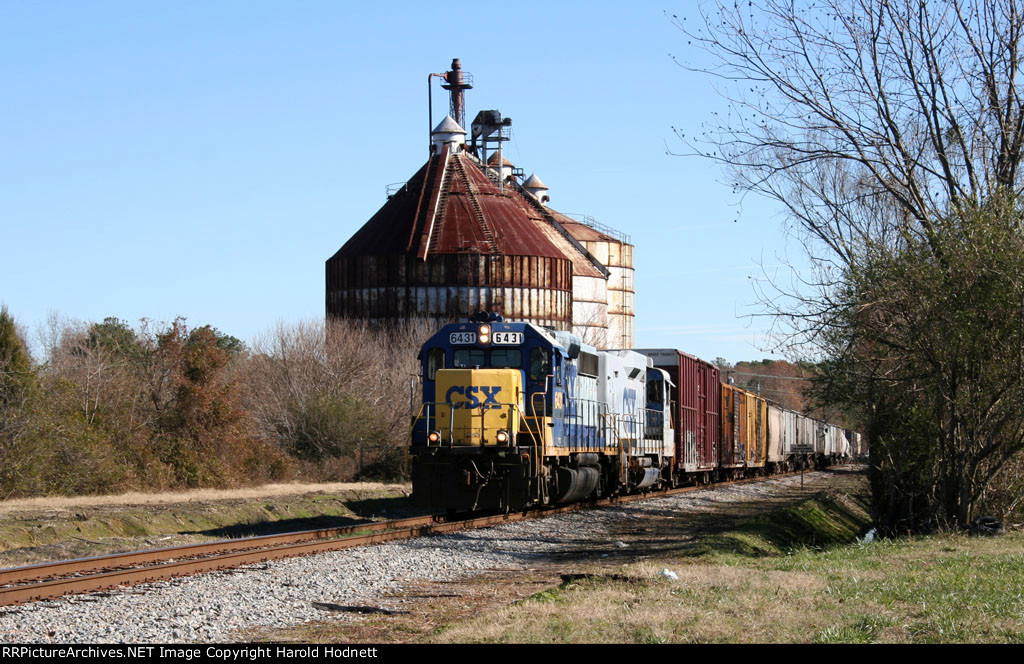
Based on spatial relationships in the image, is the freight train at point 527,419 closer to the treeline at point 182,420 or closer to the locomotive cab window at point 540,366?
the locomotive cab window at point 540,366

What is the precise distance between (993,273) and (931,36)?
498 cm

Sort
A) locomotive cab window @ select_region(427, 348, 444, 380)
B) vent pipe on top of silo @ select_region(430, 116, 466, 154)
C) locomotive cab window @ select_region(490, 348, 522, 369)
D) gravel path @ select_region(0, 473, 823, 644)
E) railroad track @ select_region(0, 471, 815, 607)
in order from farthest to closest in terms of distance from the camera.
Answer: vent pipe on top of silo @ select_region(430, 116, 466, 154), locomotive cab window @ select_region(427, 348, 444, 380), locomotive cab window @ select_region(490, 348, 522, 369), railroad track @ select_region(0, 471, 815, 607), gravel path @ select_region(0, 473, 823, 644)

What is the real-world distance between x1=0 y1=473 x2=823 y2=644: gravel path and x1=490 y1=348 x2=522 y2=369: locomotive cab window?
343 cm

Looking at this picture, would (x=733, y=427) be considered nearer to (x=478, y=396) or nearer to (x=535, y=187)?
(x=478, y=396)

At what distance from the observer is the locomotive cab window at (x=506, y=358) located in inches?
792

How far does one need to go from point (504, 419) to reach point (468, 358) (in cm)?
165

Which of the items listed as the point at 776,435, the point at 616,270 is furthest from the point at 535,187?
the point at 776,435

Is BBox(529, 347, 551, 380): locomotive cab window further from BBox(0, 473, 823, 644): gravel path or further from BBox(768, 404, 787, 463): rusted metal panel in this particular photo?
BBox(768, 404, 787, 463): rusted metal panel

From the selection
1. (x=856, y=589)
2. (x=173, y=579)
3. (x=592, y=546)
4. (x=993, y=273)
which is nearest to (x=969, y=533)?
(x=993, y=273)

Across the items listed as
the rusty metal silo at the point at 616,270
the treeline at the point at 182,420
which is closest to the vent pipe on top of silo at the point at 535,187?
the rusty metal silo at the point at 616,270

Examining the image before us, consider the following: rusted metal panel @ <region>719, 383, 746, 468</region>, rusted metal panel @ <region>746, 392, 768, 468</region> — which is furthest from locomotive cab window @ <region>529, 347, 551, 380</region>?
rusted metal panel @ <region>746, 392, 768, 468</region>

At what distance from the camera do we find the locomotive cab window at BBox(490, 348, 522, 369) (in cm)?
2011

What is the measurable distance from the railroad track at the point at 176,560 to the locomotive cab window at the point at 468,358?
9.60ft

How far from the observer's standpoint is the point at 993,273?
1728 centimetres
